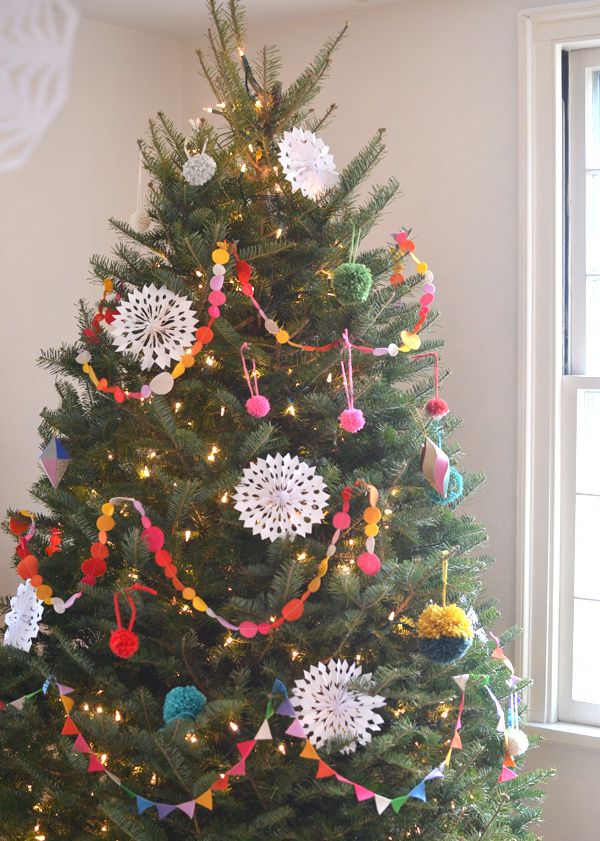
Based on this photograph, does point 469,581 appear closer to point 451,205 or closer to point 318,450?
point 318,450

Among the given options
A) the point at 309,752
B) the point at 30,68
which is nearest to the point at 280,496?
the point at 309,752

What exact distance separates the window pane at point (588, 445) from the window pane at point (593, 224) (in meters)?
0.35

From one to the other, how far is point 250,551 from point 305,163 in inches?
26.0

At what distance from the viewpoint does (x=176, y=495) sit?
140 cm

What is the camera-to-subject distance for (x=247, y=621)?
1379 millimetres

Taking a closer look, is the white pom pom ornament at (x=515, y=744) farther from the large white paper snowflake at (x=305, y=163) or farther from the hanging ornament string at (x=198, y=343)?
the large white paper snowflake at (x=305, y=163)

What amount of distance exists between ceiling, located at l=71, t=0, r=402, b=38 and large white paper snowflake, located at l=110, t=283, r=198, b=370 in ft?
4.78

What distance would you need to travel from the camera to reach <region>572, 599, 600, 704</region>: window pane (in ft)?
8.02

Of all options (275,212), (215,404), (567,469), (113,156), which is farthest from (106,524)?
(113,156)

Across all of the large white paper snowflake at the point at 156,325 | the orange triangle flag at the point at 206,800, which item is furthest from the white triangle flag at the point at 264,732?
the large white paper snowflake at the point at 156,325

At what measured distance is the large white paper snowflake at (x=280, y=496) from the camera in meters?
1.40

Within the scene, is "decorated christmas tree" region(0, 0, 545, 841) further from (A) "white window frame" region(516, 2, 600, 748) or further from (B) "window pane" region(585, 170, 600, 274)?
(B) "window pane" region(585, 170, 600, 274)

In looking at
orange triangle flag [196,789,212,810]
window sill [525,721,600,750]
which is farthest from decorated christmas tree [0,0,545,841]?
window sill [525,721,600,750]

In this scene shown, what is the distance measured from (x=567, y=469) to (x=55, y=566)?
1.45m
